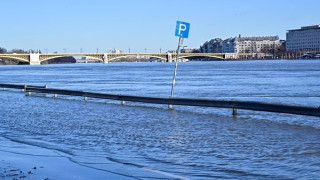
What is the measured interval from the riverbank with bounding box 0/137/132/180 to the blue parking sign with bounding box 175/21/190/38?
11.5m

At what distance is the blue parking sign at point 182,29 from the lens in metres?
23.6

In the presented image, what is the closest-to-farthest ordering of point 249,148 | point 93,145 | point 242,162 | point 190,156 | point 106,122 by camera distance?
point 242,162 → point 190,156 → point 249,148 → point 93,145 → point 106,122

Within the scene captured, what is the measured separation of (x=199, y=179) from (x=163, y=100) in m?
15.0

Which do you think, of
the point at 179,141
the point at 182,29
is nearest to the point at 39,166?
the point at 179,141

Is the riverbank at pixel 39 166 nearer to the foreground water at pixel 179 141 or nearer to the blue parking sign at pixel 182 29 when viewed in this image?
the foreground water at pixel 179 141

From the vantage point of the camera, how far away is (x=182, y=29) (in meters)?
23.7

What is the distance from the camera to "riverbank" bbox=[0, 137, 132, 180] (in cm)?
938

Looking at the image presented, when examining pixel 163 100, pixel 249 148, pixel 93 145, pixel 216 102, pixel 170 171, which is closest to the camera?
pixel 170 171

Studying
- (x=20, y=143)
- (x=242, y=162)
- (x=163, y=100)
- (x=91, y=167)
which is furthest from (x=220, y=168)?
(x=163, y=100)

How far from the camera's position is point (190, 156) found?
11.5 m

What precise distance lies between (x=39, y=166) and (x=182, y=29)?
46.4ft

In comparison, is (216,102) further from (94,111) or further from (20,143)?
(20,143)

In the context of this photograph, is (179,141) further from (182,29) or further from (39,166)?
(182,29)

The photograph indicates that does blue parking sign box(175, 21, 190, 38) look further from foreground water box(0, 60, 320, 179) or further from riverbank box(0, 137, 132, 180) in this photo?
riverbank box(0, 137, 132, 180)
